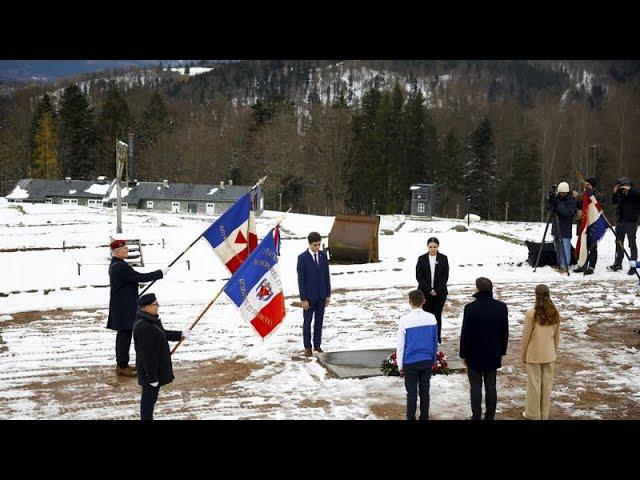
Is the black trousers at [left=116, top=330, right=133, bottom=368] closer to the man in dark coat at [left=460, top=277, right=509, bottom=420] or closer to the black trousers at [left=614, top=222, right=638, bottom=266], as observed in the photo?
the man in dark coat at [left=460, top=277, right=509, bottom=420]

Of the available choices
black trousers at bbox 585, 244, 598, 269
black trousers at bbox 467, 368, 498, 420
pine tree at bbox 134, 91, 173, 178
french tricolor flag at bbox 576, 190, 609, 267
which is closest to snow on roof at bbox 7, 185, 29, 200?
pine tree at bbox 134, 91, 173, 178

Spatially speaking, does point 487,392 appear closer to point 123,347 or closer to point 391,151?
point 123,347

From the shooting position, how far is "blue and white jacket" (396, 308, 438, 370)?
6855 mm

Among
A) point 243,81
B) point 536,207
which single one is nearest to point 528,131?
point 536,207

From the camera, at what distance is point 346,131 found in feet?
207

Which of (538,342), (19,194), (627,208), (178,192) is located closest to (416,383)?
(538,342)

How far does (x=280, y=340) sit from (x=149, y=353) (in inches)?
177

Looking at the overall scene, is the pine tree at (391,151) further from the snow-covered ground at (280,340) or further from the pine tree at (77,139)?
the snow-covered ground at (280,340)

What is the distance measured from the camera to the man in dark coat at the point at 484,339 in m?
7.06

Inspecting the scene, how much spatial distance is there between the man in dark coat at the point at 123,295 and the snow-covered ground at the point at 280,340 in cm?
48

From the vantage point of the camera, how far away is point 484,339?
23.2 ft

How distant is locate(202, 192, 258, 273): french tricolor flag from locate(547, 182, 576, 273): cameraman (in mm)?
8184

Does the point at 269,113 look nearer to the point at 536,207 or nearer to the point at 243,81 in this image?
the point at 536,207

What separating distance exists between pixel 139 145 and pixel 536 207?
43.9 m
